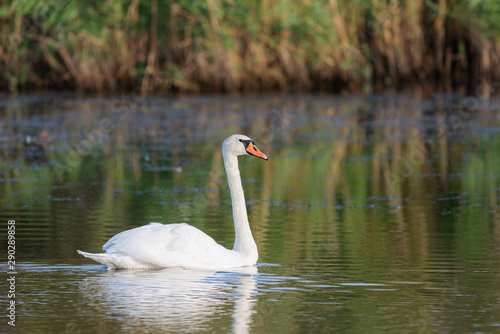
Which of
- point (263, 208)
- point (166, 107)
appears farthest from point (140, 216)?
point (166, 107)

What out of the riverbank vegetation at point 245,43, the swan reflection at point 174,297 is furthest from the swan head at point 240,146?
the riverbank vegetation at point 245,43

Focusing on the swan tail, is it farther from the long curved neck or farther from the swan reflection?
the long curved neck

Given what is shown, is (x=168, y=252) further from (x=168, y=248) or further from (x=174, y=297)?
(x=174, y=297)

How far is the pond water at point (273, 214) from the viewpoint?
242 inches

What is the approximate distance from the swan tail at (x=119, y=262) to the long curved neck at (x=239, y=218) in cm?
65

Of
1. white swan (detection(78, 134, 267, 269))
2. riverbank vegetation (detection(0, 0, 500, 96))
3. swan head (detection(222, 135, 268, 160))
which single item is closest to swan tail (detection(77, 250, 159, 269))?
white swan (detection(78, 134, 267, 269))

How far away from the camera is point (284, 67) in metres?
24.8

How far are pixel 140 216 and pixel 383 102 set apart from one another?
13.5m

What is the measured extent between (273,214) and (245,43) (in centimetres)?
1453

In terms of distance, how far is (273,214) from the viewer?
10000 millimetres

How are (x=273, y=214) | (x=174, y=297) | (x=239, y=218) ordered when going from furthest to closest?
(x=273, y=214)
(x=239, y=218)
(x=174, y=297)

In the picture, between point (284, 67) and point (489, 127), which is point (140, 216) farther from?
point (284, 67)

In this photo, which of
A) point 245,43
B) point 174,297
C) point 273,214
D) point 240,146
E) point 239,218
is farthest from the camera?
point 245,43

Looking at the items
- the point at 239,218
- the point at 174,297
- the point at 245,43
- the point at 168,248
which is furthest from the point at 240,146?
the point at 245,43
